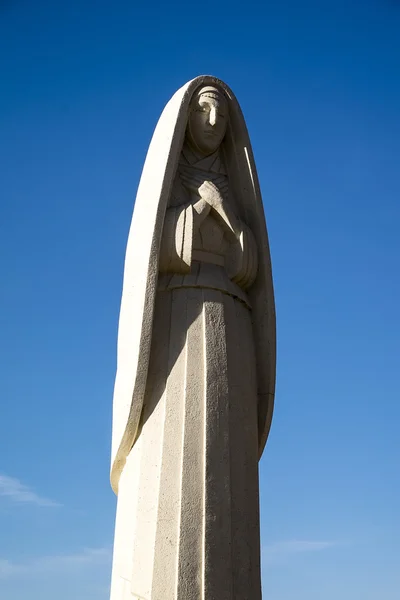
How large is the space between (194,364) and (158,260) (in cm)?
111

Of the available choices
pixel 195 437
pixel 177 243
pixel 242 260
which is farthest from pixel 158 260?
pixel 195 437

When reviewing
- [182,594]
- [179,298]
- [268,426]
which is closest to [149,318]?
[179,298]

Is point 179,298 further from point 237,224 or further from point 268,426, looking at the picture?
point 268,426

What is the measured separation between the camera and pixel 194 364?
7336 millimetres

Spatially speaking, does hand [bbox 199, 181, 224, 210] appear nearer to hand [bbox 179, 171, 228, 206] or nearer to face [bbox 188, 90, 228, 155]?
hand [bbox 179, 171, 228, 206]

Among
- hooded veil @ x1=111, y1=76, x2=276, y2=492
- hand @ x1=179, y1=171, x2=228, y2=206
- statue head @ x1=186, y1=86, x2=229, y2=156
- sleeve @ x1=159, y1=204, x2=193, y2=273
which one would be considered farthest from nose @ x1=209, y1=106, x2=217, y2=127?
sleeve @ x1=159, y1=204, x2=193, y2=273

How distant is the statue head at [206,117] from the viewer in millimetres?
8383

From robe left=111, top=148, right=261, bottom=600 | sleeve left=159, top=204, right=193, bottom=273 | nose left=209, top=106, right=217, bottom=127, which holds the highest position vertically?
Result: nose left=209, top=106, right=217, bottom=127

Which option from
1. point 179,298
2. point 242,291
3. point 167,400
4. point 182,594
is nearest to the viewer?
point 182,594

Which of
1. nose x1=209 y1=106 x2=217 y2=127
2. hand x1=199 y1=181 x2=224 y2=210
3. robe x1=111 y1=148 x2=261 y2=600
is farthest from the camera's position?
nose x1=209 y1=106 x2=217 y2=127

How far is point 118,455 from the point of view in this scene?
7.62 m

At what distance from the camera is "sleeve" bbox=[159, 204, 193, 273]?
768cm

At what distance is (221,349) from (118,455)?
147 centimetres

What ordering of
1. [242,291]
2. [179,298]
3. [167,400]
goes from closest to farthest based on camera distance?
[167,400]
[179,298]
[242,291]
